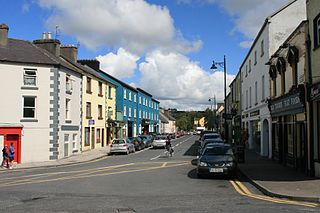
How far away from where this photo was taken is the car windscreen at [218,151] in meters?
16.6

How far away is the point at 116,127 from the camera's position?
48.3 m

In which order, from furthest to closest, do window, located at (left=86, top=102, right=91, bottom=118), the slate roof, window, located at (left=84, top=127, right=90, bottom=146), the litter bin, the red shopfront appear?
window, located at (left=86, top=102, right=91, bottom=118)
window, located at (left=84, top=127, right=90, bottom=146)
the slate roof
the red shopfront
the litter bin

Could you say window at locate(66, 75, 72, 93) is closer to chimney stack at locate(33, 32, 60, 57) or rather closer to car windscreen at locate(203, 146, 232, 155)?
chimney stack at locate(33, 32, 60, 57)

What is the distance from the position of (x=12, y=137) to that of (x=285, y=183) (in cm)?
1964

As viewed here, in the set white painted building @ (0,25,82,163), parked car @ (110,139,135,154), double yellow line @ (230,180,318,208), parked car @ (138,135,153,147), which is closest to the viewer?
double yellow line @ (230,180,318,208)

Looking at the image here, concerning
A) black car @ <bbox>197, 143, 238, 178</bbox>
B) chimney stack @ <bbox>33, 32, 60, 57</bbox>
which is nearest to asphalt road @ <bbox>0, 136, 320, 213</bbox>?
black car @ <bbox>197, 143, 238, 178</bbox>

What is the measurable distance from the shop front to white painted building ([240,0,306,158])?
1.88 metres

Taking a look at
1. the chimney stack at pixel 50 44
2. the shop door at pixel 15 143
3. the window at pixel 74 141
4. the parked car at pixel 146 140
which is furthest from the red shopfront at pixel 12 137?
the parked car at pixel 146 140

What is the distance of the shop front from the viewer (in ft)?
52.7

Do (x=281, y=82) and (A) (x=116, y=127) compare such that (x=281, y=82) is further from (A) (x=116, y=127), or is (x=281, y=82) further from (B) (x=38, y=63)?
(A) (x=116, y=127)

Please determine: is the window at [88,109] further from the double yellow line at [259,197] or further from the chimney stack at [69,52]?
the double yellow line at [259,197]

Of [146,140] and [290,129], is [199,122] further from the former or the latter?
[290,129]

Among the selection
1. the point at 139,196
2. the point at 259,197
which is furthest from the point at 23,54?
the point at 259,197

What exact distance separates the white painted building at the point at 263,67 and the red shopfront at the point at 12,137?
1685 centimetres
